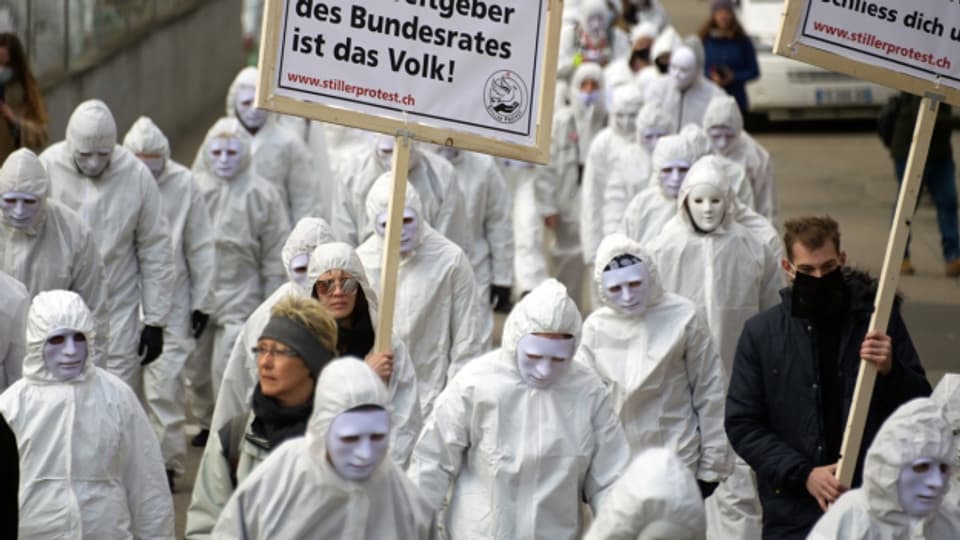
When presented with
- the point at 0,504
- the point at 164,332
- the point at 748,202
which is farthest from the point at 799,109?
the point at 0,504

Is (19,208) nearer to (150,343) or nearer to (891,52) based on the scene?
(150,343)

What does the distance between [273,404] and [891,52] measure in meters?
2.58

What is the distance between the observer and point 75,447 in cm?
848

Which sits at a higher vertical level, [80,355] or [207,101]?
[207,101]

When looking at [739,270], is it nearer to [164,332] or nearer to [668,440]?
[668,440]

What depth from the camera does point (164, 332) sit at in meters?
12.5

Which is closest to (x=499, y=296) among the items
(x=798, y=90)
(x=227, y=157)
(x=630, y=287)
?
(x=227, y=157)

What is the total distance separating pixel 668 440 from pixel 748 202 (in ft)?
14.0

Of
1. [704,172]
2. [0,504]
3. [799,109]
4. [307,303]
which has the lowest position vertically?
[0,504]

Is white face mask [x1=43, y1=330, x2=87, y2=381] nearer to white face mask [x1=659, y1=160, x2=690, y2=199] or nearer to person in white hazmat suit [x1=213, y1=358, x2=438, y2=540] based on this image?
person in white hazmat suit [x1=213, y1=358, x2=438, y2=540]

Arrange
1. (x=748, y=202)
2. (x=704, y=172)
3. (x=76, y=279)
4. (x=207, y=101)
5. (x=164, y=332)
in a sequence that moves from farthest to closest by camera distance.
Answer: (x=207, y=101), (x=748, y=202), (x=164, y=332), (x=704, y=172), (x=76, y=279)

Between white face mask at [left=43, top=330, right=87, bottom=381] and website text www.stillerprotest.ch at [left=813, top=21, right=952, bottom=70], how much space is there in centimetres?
298

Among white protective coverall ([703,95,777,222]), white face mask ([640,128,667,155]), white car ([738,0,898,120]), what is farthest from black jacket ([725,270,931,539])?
white car ([738,0,898,120])

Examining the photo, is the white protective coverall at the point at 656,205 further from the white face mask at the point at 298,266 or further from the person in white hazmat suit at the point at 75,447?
the person in white hazmat suit at the point at 75,447
